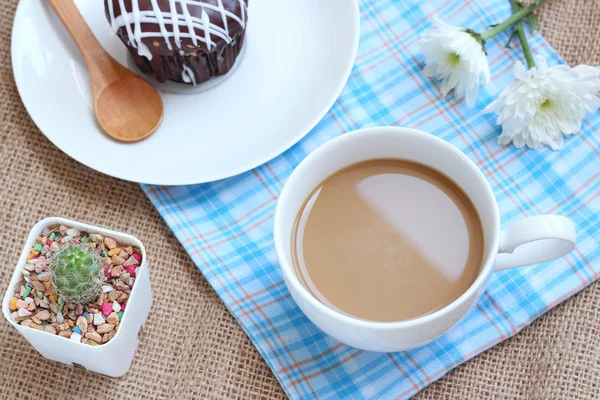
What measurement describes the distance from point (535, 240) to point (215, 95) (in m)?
0.64

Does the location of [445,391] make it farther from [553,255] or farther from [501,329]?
[553,255]

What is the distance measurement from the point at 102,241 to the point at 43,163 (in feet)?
0.92

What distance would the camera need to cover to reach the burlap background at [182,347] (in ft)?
4.40

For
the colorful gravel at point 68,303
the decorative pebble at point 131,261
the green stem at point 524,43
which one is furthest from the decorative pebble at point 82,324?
the green stem at point 524,43

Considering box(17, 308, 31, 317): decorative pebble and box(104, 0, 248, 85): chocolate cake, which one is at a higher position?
box(104, 0, 248, 85): chocolate cake

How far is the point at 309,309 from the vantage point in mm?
1165

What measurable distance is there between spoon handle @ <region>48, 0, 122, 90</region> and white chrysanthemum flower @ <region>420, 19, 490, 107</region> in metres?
0.57

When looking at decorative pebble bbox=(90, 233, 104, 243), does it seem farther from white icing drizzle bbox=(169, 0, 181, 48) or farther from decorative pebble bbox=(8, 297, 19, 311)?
white icing drizzle bbox=(169, 0, 181, 48)

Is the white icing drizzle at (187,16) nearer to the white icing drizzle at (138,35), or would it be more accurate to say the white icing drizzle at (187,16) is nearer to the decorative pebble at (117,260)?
the white icing drizzle at (138,35)

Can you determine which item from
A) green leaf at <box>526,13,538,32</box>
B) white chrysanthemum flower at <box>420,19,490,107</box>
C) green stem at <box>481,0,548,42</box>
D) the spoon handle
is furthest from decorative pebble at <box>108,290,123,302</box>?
green leaf at <box>526,13,538,32</box>

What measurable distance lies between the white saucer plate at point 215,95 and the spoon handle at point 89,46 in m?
0.02

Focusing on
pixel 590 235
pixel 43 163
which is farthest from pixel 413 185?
pixel 43 163

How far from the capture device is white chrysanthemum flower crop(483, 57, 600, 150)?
1.40m

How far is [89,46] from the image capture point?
1471 millimetres
